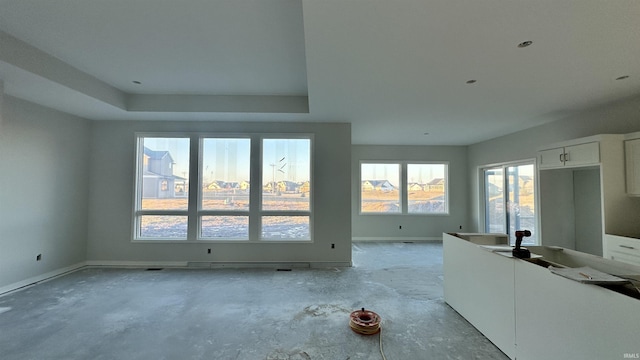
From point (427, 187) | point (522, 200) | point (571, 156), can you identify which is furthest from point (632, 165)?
point (427, 187)

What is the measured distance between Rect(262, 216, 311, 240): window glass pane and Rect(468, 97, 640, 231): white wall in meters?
4.51

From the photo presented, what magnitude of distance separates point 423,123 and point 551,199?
262cm

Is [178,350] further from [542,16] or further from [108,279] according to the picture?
[542,16]

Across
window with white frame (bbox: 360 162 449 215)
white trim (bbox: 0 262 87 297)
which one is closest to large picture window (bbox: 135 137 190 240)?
white trim (bbox: 0 262 87 297)

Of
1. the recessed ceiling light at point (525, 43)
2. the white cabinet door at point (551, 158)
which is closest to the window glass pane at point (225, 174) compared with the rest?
the recessed ceiling light at point (525, 43)

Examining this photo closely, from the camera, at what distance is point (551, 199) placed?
460 cm

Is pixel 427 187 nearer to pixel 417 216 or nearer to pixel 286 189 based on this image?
pixel 417 216

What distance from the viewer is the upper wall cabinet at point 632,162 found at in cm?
304

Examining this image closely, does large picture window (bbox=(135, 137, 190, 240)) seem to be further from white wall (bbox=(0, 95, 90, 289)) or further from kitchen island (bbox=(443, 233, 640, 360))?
kitchen island (bbox=(443, 233, 640, 360))

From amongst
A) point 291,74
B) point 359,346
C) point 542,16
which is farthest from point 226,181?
point 542,16

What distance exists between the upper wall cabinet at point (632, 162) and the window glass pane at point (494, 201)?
2.78 m

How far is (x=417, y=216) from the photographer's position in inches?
277

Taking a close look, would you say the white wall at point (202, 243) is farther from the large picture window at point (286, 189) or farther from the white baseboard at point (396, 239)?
the white baseboard at point (396, 239)

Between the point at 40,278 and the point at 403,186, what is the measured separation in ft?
24.2
